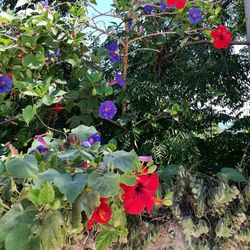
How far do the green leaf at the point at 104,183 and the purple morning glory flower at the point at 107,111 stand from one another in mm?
985

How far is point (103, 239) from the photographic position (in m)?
1.09

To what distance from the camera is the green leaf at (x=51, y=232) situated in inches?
37.6

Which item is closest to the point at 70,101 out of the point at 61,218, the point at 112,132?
the point at 112,132

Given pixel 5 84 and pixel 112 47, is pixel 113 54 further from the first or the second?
pixel 5 84

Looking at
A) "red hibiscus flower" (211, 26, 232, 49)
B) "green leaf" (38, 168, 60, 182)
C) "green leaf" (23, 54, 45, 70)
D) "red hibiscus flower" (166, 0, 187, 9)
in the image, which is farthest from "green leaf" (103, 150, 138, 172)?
"red hibiscus flower" (211, 26, 232, 49)

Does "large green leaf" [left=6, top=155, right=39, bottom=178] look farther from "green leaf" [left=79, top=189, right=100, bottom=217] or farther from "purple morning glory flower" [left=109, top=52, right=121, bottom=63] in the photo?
"purple morning glory flower" [left=109, top=52, right=121, bottom=63]

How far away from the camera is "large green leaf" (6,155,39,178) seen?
1012 millimetres

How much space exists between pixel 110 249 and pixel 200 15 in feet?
4.73

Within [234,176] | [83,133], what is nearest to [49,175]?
[83,133]

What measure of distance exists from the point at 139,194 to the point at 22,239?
1.06ft

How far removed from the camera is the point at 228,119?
2.48 m

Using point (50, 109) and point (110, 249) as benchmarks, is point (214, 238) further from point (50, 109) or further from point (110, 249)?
point (50, 109)

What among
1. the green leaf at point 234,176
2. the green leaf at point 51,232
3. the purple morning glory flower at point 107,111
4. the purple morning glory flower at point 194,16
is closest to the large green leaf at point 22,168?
the green leaf at point 51,232

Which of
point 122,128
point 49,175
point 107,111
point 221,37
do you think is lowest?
point 122,128
